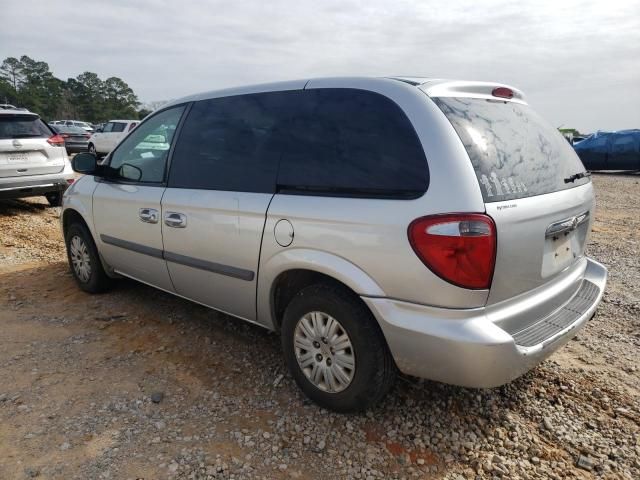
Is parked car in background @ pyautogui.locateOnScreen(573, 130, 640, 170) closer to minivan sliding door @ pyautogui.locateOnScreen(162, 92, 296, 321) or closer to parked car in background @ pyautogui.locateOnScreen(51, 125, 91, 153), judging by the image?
minivan sliding door @ pyautogui.locateOnScreen(162, 92, 296, 321)

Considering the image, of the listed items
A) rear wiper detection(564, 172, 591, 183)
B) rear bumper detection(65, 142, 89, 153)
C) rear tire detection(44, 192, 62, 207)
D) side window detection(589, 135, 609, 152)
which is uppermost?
rear wiper detection(564, 172, 591, 183)

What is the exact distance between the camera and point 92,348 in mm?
3424

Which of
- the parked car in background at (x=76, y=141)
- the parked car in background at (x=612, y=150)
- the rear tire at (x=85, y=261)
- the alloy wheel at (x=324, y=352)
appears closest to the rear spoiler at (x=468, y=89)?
the alloy wheel at (x=324, y=352)

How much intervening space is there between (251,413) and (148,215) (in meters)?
1.65

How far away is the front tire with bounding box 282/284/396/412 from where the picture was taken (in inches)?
93.4

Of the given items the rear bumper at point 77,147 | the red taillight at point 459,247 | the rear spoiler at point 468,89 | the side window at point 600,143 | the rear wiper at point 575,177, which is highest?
the rear spoiler at point 468,89

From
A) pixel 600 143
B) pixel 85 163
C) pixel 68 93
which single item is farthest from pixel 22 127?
pixel 68 93

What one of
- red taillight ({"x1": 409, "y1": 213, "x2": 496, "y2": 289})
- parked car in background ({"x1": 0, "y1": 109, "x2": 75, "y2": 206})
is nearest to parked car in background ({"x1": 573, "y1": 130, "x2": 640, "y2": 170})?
parked car in background ({"x1": 0, "y1": 109, "x2": 75, "y2": 206})

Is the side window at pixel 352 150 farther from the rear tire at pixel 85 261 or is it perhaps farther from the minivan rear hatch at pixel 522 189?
the rear tire at pixel 85 261

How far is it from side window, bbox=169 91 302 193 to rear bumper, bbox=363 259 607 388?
1.07m

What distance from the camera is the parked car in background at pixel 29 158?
7023 mm

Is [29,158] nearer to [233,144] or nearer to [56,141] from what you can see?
[56,141]

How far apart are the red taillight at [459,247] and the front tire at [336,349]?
494 mm

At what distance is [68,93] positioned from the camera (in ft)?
217
